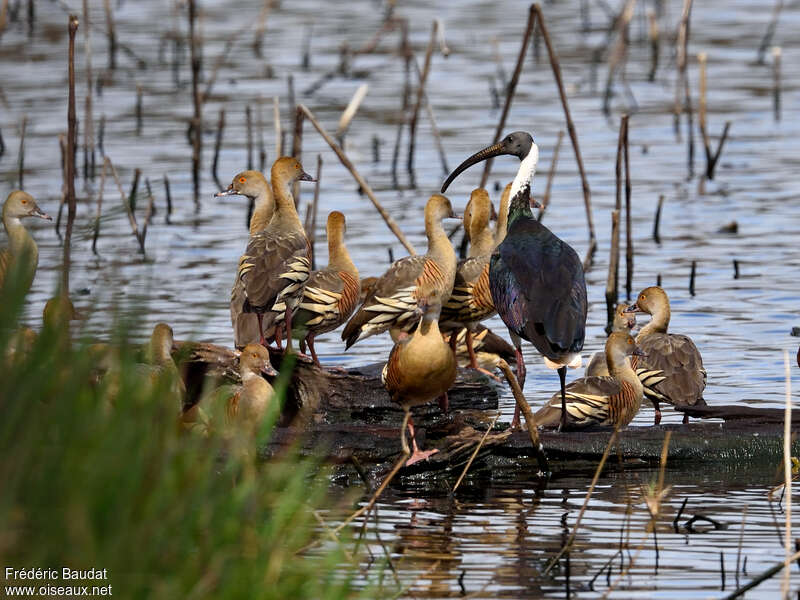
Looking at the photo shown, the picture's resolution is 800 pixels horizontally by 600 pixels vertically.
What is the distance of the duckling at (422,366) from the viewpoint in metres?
8.15

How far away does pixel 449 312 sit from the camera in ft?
33.9

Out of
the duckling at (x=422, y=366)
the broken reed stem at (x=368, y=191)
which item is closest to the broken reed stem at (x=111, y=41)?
the broken reed stem at (x=368, y=191)

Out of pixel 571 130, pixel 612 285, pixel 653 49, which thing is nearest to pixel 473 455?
pixel 612 285

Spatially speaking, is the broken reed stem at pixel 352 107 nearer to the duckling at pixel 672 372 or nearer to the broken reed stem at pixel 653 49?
the broken reed stem at pixel 653 49

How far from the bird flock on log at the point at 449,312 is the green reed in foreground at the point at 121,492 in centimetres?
287

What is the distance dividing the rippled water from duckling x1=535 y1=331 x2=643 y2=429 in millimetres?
787

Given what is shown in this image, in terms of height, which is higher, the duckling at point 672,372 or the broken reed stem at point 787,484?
the broken reed stem at point 787,484

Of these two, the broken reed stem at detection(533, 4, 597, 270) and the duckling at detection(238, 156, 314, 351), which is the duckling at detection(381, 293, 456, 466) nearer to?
the duckling at detection(238, 156, 314, 351)

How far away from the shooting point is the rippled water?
22.9 ft

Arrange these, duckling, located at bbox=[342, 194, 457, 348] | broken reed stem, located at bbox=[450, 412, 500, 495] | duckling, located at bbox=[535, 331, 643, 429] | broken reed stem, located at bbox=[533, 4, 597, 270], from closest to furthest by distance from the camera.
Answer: broken reed stem, located at bbox=[450, 412, 500, 495] < duckling, located at bbox=[535, 331, 643, 429] < duckling, located at bbox=[342, 194, 457, 348] < broken reed stem, located at bbox=[533, 4, 597, 270]

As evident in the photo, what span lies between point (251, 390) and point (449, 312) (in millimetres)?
2471

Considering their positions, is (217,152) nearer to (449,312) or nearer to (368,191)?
(368,191)

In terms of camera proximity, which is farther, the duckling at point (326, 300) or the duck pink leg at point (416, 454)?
the duckling at point (326, 300)

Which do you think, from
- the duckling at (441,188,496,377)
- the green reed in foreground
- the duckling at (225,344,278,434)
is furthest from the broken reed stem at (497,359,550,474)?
the green reed in foreground
